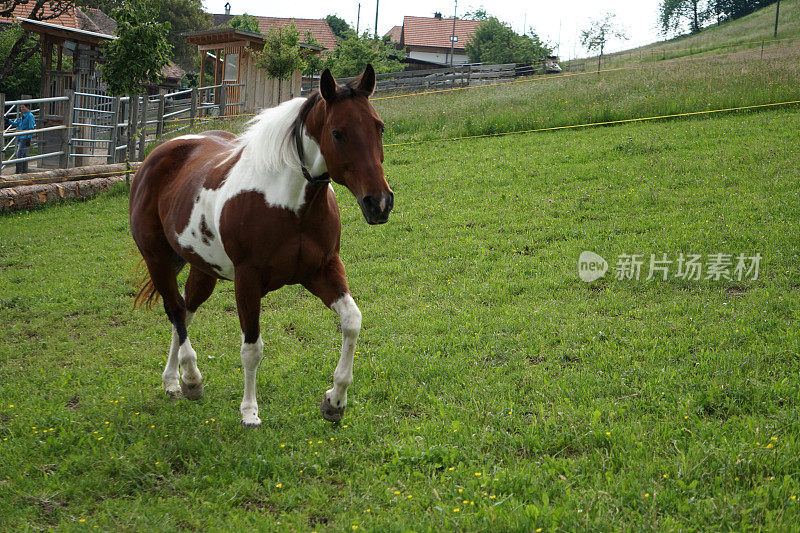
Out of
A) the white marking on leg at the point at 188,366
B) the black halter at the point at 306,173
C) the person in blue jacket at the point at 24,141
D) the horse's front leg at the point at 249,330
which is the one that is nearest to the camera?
the black halter at the point at 306,173

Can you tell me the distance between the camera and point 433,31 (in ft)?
233

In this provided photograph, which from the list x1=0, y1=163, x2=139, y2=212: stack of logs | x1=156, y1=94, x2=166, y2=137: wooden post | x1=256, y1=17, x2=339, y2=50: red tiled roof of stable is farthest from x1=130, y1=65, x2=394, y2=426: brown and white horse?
x1=256, y1=17, x2=339, y2=50: red tiled roof of stable

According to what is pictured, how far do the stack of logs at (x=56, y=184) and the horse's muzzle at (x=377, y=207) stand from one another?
12.7 meters

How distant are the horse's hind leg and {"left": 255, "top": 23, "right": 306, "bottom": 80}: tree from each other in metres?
21.5


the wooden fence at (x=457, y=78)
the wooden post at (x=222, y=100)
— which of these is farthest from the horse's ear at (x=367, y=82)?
the wooden fence at (x=457, y=78)

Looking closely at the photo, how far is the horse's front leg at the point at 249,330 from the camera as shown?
439 centimetres

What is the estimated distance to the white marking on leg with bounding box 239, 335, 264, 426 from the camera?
4605 mm

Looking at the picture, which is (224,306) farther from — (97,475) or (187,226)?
(97,475)

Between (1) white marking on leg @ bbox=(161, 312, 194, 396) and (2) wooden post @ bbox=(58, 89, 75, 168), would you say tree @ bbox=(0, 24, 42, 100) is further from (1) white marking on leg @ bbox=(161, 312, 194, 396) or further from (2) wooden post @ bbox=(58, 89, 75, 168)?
(1) white marking on leg @ bbox=(161, 312, 194, 396)

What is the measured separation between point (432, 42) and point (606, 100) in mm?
55886

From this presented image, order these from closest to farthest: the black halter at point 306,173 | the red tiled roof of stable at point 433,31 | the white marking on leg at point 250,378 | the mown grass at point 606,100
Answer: the black halter at point 306,173 < the white marking on leg at point 250,378 < the mown grass at point 606,100 < the red tiled roof of stable at point 433,31

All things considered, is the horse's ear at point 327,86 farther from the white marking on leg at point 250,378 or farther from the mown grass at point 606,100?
the mown grass at point 606,100

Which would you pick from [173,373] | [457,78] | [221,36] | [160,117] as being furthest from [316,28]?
[173,373]

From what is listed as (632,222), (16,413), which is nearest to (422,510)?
(16,413)
